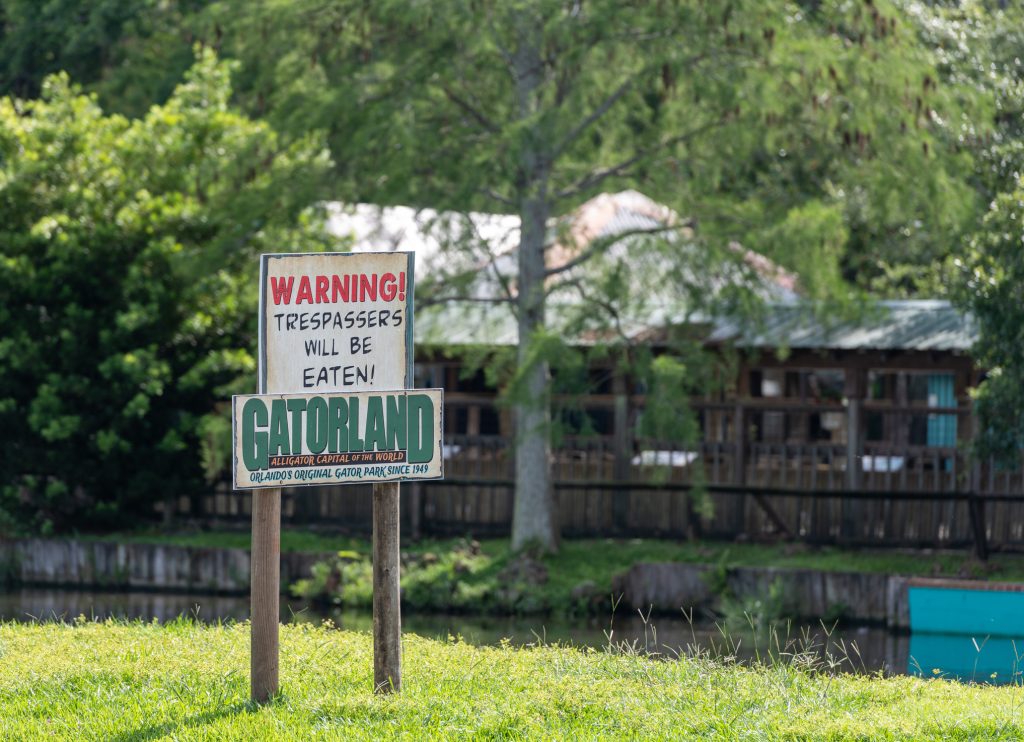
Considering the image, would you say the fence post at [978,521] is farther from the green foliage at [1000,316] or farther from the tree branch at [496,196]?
the tree branch at [496,196]

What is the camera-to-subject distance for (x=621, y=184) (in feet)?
68.4

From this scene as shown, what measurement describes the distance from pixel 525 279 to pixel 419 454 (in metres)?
12.0

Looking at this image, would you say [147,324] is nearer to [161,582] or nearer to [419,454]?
[161,582]

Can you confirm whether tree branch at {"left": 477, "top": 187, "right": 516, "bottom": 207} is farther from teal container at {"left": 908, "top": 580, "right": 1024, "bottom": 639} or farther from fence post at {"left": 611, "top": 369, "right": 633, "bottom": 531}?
teal container at {"left": 908, "top": 580, "right": 1024, "bottom": 639}

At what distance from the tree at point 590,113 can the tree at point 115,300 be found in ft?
5.51

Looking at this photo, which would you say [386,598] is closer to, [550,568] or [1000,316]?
[1000,316]

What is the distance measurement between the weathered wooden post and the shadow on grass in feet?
0.55

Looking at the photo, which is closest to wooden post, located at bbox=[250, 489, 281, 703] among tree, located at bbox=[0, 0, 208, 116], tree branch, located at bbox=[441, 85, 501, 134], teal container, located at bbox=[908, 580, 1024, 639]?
teal container, located at bbox=[908, 580, 1024, 639]

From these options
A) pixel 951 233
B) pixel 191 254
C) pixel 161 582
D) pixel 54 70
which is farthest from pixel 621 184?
pixel 54 70

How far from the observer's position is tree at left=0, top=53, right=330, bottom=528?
22078mm

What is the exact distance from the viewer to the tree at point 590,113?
1892 cm

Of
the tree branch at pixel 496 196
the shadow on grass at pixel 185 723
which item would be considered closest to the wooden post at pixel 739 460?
the tree branch at pixel 496 196

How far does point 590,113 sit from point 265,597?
12.9 m

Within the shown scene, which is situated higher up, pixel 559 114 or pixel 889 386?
pixel 559 114
